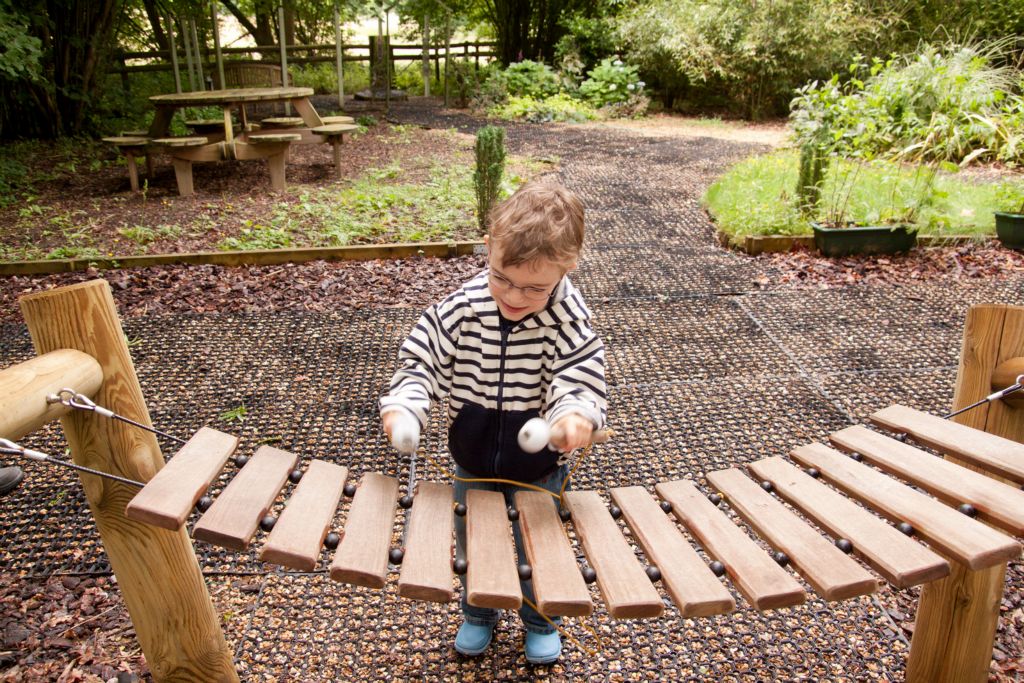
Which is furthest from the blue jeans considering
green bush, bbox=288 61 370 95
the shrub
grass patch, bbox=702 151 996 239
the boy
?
green bush, bbox=288 61 370 95

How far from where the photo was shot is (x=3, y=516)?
2.69m

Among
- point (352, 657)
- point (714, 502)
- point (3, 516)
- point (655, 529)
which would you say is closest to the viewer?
point (655, 529)

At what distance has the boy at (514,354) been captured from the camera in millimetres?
1584

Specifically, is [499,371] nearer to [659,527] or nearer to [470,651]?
[659,527]

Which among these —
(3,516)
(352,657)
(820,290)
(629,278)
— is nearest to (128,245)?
(3,516)

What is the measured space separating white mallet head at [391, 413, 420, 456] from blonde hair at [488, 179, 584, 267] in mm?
429

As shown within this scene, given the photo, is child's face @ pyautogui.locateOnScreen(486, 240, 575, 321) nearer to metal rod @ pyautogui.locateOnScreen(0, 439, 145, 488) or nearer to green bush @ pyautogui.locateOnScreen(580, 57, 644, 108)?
metal rod @ pyautogui.locateOnScreen(0, 439, 145, 488)

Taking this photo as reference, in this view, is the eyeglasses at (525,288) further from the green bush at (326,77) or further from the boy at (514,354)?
the green bush at (326,77)

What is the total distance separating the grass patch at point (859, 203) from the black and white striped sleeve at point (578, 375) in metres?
4.50

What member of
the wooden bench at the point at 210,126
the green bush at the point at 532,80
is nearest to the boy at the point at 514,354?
the wooden bench at the point at 210,126

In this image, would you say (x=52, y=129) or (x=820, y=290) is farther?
(x=52, y=129)

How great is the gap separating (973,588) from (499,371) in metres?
1.34

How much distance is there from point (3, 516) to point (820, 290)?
4.80 meters

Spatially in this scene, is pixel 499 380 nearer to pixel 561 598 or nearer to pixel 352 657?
pixel 561 598
